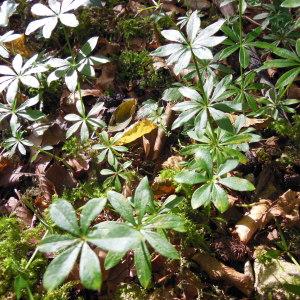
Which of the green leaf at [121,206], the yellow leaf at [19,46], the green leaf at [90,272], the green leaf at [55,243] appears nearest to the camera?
the green leaf at [90,272]

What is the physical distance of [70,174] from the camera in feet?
8.82

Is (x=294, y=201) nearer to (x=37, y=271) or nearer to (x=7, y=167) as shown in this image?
(x=37, y=271)

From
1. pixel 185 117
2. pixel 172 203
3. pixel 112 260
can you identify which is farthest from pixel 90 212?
pixel 185 117

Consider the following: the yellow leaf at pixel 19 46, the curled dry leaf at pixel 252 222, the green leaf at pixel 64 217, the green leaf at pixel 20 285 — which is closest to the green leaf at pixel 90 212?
the green leaf at pixel 64 217

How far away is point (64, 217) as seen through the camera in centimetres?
147

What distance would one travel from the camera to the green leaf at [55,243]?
1.42m

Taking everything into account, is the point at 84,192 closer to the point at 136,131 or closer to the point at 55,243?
the point at 136,131

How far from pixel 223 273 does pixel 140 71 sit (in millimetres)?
1733

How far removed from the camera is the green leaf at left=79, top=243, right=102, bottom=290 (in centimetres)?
129

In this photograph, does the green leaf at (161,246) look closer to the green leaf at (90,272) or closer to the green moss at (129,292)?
the green leaf at (90,272)

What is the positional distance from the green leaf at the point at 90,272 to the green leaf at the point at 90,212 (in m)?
0.12

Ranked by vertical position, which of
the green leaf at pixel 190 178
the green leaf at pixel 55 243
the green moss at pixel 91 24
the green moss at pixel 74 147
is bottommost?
the green moss at pixel 74 147

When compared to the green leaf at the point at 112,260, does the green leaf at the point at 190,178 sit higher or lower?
lower

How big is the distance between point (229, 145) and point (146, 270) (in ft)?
3.06
